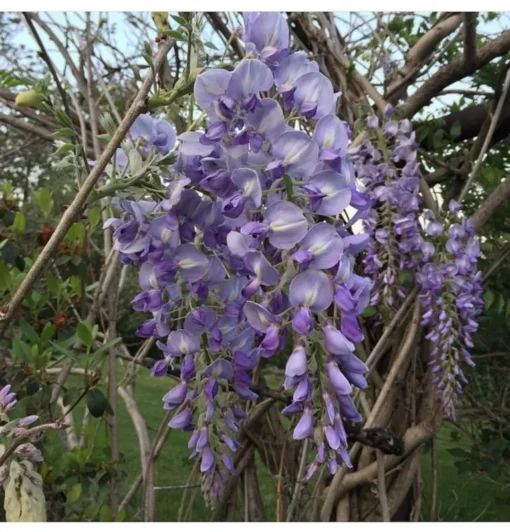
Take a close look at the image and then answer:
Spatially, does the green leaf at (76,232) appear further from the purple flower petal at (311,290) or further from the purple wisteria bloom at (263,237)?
the purple flower petal at (311,290)

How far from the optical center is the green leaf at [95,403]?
0.86 meters

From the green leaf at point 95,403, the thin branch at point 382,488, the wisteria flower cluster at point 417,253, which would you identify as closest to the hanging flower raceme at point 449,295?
the wisteria flower cluster at point 417,253

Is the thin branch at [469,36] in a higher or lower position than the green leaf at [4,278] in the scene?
higher

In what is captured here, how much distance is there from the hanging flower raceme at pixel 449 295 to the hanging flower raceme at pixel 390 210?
0.04 m

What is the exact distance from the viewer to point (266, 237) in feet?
1.30

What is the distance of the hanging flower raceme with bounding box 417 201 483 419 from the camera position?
1.13 m

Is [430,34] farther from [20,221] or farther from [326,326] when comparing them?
[326,326]

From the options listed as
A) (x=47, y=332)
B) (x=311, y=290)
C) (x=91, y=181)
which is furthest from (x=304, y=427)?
(x=47, y=332)

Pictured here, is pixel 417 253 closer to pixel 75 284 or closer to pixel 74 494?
pixel 75 284

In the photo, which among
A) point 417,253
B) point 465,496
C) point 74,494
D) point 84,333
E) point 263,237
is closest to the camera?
point 263,237

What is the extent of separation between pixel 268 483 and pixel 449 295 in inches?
40.7

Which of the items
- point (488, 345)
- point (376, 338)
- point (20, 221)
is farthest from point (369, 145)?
point (488, 345)

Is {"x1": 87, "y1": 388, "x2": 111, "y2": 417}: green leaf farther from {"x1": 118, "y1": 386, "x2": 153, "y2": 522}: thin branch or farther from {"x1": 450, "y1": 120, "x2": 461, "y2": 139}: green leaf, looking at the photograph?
{"x1": 450, "y1": 120, "x2": 461, "y2": 139}: green leaf

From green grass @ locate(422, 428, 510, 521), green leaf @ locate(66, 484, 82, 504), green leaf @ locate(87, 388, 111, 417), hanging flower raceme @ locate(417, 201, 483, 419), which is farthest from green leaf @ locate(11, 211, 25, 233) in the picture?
green grass @ locate(422, 428, 510, 521)
